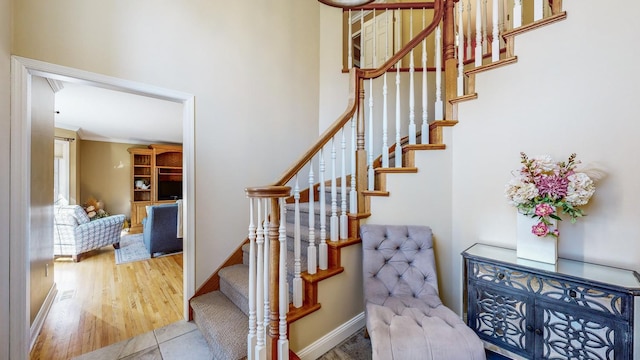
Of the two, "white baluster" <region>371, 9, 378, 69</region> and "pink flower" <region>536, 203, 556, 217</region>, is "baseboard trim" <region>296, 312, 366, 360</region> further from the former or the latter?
"white baluster" <region>371, 9, 378, 69</region>

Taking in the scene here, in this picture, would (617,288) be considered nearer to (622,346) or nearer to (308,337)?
(622,346)

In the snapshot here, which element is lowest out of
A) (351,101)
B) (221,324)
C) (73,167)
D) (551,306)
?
(221,324)

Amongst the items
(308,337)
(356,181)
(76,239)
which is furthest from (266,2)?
(76,239)

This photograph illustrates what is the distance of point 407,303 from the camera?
161cm

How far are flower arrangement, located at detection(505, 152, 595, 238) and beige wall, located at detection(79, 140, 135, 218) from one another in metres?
7.86

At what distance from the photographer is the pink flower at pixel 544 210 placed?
138 centimetres

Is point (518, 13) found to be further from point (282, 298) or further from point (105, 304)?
point (105, 304)

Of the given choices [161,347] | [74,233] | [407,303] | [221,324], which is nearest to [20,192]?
[161,347]

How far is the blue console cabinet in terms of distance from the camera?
1.19 meters

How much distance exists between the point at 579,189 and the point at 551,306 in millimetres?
661

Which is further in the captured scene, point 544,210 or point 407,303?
point 407,303

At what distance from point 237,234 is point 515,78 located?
259cm

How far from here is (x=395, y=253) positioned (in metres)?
1.82

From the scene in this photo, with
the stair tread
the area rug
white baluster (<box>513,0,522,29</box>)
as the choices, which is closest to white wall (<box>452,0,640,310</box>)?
white baluster (<box>513,0,522,29</box>)
